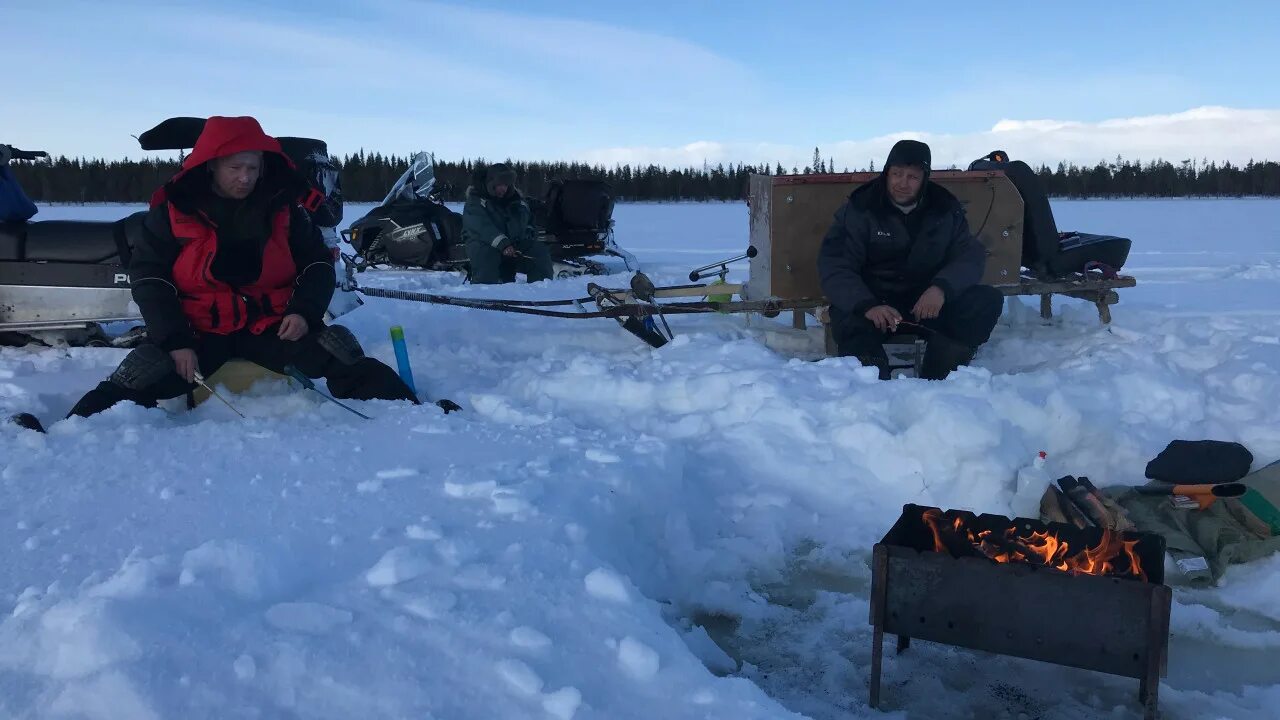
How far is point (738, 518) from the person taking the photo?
10.6 ft

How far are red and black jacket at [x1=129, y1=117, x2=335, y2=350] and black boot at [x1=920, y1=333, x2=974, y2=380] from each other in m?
2.79

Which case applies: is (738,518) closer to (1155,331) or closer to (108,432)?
(108,432)

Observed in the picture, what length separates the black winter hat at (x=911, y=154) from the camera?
4.76m

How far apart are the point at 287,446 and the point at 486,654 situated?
1646 millimetres

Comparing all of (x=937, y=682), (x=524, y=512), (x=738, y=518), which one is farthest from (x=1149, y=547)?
(x=524, y=512)

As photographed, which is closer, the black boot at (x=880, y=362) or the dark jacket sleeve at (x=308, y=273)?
the dark jacket sleeve at (x=308, y=273)

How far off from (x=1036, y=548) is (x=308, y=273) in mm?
3183

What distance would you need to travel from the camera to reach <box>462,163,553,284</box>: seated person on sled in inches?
336

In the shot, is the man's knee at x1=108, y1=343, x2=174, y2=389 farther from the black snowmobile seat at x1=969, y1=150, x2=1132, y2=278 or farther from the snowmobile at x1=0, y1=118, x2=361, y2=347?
the black snowmobile seat at x1=969, y1=150, x2=1132, y2=278

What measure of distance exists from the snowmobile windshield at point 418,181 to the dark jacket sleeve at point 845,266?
22.9 feet

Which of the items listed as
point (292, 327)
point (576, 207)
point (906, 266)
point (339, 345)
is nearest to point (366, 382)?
point (339, 345)

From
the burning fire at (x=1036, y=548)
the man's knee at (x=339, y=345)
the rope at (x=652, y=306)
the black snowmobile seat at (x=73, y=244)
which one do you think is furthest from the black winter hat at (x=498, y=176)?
the burning fire at (x=1036, y=548)

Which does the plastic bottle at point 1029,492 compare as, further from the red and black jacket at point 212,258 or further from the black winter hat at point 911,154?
the red and black jacket at point 212,258

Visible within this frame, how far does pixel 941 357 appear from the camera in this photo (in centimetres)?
460
